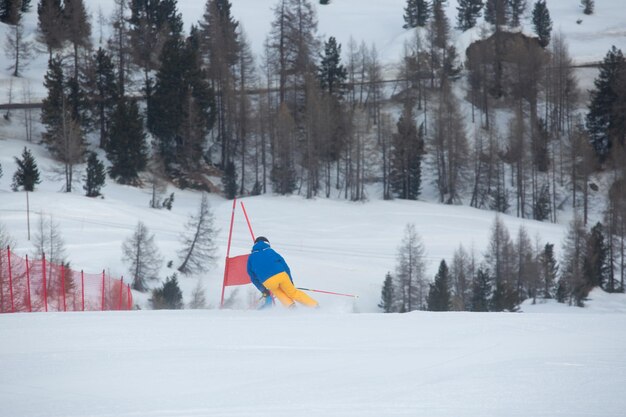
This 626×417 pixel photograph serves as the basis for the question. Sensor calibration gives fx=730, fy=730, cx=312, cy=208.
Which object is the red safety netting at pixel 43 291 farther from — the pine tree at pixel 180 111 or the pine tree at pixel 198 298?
the pine tree at pixel 180 111

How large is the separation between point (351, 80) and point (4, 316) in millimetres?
60496

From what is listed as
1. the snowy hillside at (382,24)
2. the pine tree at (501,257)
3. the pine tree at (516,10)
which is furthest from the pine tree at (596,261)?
the pine tree at (516,10)

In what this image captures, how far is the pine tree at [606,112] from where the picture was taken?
58.6m

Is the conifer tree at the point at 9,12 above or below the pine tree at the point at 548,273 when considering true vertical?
above

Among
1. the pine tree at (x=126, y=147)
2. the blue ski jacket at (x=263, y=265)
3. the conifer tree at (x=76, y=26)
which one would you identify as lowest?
the blue ski jacket at (x=263, y=265)

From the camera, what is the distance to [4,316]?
934 cm

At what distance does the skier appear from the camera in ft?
36.8

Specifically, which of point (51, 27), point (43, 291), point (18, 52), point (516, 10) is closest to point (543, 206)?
point (516, 10)

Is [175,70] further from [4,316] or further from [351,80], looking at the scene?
[4,316]

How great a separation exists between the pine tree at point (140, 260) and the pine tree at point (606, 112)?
40162mm

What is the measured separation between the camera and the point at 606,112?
59625 mm

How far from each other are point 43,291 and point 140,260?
44.5 ft

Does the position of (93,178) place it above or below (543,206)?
above

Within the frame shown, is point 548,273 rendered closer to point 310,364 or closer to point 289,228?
point 289,228
